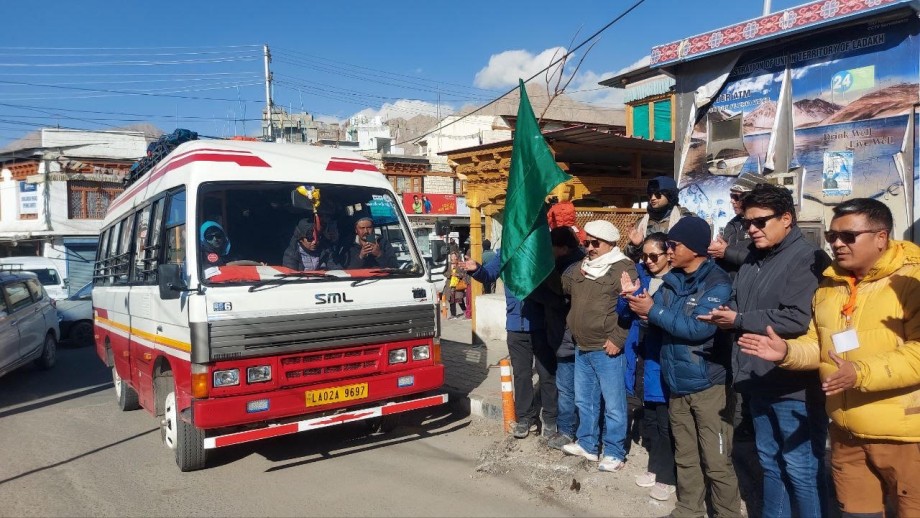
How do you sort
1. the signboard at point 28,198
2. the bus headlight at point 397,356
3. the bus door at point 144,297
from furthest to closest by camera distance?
1. the signboard at point 28,198
2. the bus door at point 144,297
3. the bus headlight at point 397,356

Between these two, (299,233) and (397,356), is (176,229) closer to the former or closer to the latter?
(299,233)

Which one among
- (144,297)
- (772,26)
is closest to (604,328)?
(772,26)

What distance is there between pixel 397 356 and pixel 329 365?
0.65 m

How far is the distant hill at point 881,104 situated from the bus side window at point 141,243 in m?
6.83

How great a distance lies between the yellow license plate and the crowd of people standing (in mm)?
1468

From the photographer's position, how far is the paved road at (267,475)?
467 cm

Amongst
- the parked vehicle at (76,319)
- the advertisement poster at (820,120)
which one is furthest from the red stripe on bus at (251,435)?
the parked vehicle at (76,319)

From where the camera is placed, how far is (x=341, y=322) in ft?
17.6

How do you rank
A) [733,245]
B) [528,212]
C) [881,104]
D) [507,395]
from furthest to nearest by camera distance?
[507,395], [881,104], [528,212], [733,245]

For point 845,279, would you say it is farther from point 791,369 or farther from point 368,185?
point 368,185

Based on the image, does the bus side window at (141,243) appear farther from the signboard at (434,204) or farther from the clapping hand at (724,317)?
the signboard at (434,204)

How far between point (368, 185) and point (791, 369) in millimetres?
4107

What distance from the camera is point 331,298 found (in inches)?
211

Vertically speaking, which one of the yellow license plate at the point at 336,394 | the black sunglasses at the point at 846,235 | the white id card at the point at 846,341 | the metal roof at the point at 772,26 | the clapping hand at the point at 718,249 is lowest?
the yellow license plate at the point at 336,394
